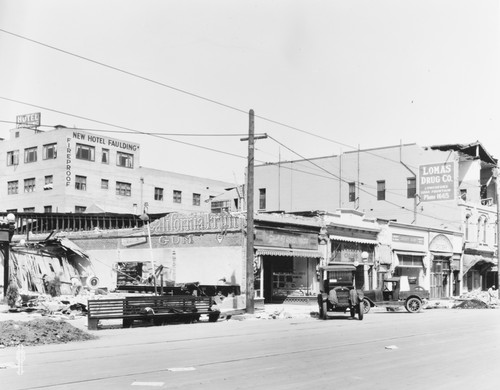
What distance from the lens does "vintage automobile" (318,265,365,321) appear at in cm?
2527

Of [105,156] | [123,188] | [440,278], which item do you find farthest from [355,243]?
[123,188]

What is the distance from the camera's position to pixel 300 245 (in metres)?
35.8

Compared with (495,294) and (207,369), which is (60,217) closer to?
(495,294)

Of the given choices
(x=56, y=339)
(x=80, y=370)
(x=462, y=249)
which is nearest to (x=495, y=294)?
(x=462, y=249)

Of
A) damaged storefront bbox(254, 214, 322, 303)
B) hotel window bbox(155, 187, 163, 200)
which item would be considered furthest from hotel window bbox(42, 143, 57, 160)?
damaged storefront bbox(254, 214, 322, 303)

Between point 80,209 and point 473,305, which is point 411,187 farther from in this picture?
point 80,209

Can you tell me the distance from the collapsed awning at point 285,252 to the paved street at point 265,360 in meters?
13.7

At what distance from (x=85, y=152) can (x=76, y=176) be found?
327 cm

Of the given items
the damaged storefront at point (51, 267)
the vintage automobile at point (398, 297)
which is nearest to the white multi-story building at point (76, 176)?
the damaged storefront at point (51, 267)

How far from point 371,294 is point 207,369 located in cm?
2163

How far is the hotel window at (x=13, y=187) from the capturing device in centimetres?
7591

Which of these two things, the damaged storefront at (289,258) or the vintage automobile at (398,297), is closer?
the vintage automobile at (398,297)

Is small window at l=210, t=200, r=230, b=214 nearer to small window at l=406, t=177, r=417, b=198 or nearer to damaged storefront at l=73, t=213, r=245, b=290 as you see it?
small window at l=406, t=177, r=417, b=198

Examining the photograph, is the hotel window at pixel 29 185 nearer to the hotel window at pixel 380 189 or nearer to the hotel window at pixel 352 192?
the hotel window at pixel 352 192
